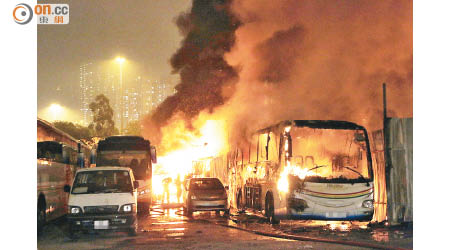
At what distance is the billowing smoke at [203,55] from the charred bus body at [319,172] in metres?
24.3

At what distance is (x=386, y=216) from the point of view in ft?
49.9

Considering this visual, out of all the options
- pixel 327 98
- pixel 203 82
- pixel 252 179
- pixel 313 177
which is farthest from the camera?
pixel 203 82

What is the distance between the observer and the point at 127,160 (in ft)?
70.7

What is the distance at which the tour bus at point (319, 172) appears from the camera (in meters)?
14.1

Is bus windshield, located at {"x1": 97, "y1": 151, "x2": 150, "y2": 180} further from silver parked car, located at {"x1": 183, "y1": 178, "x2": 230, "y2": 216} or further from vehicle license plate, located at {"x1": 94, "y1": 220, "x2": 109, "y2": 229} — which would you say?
vehicle license plate, located at {"x1": 94, "y1": 220, "x2": 109, "y2": 229}

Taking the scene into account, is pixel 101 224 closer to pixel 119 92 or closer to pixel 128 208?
pixel 128 208

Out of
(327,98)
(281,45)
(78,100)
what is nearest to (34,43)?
(327,98)

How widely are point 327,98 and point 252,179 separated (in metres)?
7.07

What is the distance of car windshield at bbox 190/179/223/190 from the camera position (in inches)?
790

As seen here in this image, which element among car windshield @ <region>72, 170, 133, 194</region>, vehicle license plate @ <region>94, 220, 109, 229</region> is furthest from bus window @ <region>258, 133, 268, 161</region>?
vehicle license plate @ <region>94, 220, 109, 229</region>

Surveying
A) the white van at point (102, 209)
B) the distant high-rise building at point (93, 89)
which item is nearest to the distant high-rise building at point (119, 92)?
the distant high-rise building at point (93, 89)

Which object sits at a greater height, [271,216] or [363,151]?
[363,151]

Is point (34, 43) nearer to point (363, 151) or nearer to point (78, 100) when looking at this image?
point (363, 151)

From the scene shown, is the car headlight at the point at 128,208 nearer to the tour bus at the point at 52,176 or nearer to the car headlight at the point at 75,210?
the car headlight at the point at 75,210
